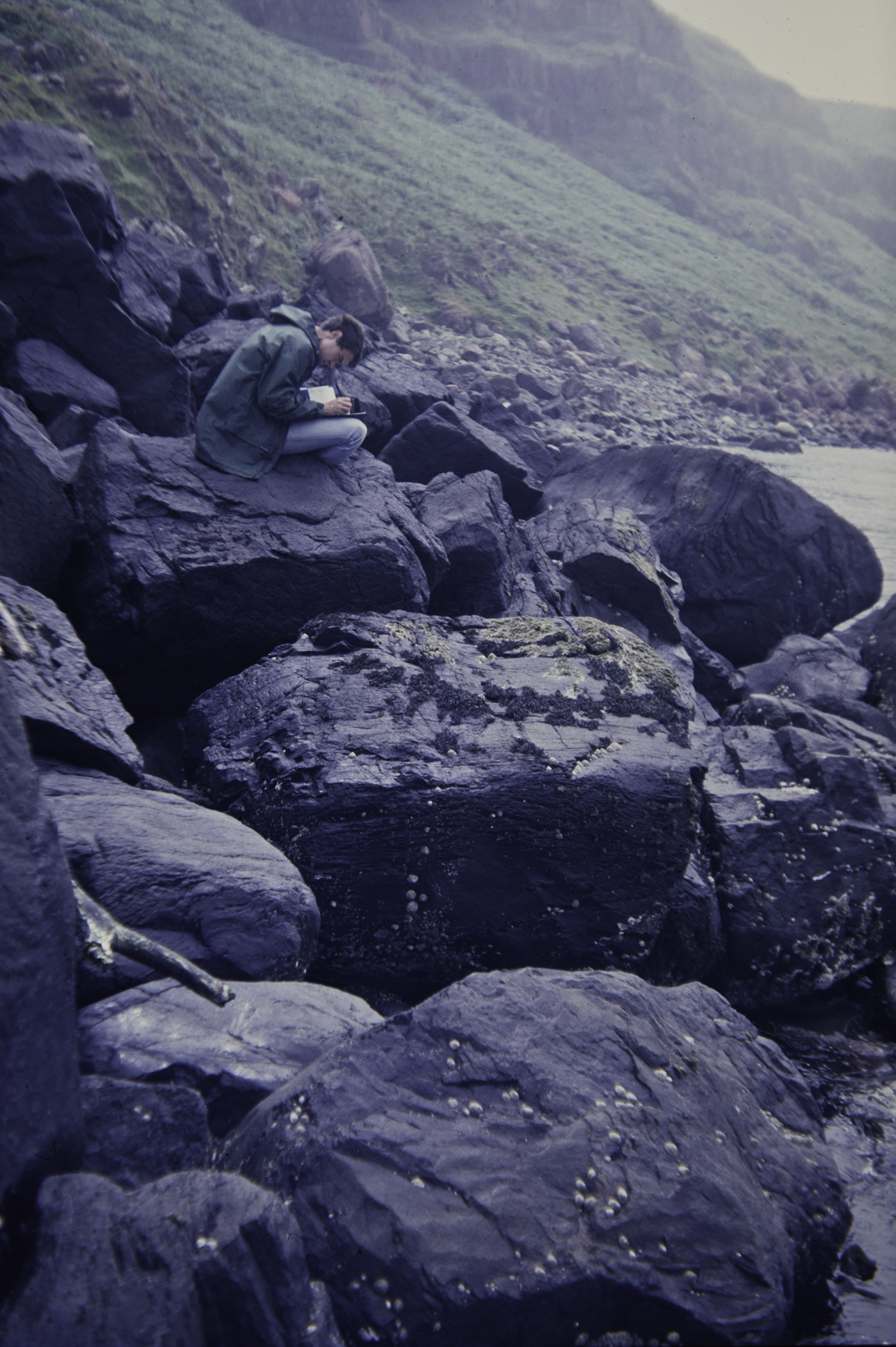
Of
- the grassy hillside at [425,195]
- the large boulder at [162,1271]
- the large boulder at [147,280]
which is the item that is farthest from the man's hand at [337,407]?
the grassy hillside at [425,195]

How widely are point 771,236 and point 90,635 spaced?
98.9 metres

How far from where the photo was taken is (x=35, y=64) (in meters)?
21.8

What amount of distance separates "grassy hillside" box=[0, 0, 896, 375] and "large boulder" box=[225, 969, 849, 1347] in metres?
24.1

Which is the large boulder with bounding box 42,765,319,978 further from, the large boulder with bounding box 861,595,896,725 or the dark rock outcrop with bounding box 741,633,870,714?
the large boulder with bounding box 861,595,896,725

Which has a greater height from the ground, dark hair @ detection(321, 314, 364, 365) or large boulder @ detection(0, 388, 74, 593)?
dark hair @ detection(321, 314, 364, 365)

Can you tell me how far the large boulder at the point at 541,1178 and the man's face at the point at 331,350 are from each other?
5307mm

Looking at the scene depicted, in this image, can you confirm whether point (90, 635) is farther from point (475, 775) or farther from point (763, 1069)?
point (763, 1069)

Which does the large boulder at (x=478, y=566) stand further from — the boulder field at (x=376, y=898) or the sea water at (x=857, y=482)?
the sea water at (x=857, y=482)

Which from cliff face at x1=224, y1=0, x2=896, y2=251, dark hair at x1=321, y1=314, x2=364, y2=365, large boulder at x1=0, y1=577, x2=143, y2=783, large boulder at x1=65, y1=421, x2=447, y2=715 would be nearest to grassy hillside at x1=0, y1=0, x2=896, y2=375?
cliff face at x1=224, y1=0, x2=896, y2=251

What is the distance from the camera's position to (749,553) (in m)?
11.0

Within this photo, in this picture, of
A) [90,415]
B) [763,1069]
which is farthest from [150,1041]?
[90,415]

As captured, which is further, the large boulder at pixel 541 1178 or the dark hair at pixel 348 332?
the dark hair at pixel 348 332

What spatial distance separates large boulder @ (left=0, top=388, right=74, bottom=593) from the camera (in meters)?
5.09

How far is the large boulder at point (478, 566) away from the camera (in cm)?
752
